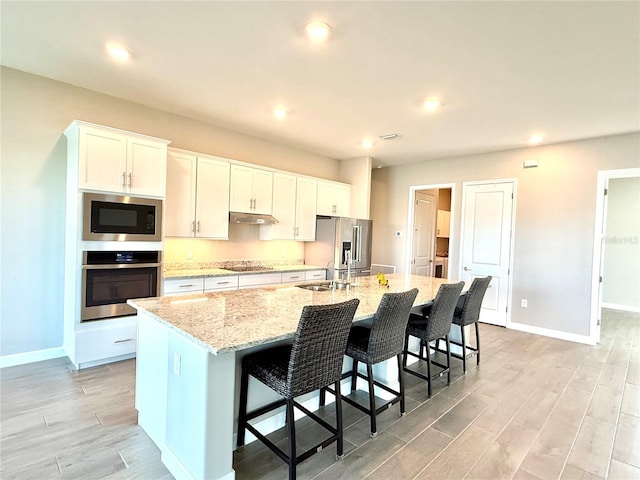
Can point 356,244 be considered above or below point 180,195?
below

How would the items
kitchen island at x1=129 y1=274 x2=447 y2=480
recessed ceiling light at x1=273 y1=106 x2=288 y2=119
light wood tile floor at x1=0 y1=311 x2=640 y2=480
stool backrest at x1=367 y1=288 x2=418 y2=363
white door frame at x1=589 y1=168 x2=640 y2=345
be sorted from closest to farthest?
kitchen island at x1=129 y1=274 x2=447 y2=480
light wood tile floor at x1=0 y1=311 x2=640 y2=480
stool backrest at x1=367 y1=288 x2=418 y2=363
recessed ceiling light at x1=273 y1=106 x2=288 y2=119
white door frame at x1=589 y1=168 x2=640 y2=345

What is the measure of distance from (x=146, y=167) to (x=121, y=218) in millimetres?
585

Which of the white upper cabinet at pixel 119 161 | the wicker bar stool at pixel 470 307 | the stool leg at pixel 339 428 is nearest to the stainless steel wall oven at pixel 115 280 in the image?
the white upper cabinet at pixel 119 161

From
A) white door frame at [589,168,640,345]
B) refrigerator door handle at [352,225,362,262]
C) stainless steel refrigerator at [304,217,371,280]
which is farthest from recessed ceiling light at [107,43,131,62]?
white door frame at [589,168,640,345]

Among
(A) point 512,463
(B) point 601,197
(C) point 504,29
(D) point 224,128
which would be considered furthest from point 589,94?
(D) point 224,128

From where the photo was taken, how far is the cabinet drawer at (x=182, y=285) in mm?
3656

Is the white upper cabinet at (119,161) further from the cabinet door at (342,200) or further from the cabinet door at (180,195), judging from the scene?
the cabinet door at (342,200)

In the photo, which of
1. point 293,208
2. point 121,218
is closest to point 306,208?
point 293,208

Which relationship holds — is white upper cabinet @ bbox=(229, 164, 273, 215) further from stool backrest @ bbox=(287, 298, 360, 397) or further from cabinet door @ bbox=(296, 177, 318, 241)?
stool backrest @ bbox=(287, 298, 360, 397)

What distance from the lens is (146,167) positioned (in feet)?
11.3

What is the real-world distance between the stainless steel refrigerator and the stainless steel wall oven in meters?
2.51

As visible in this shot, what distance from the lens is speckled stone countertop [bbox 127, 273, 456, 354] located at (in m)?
1.62

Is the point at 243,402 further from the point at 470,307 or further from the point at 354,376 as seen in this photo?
the point at 470,307

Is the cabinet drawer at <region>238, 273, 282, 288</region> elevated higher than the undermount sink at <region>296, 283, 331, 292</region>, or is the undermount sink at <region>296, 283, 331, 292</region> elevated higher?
the undermount sink at <region>296, 283, 331, 292</region>
